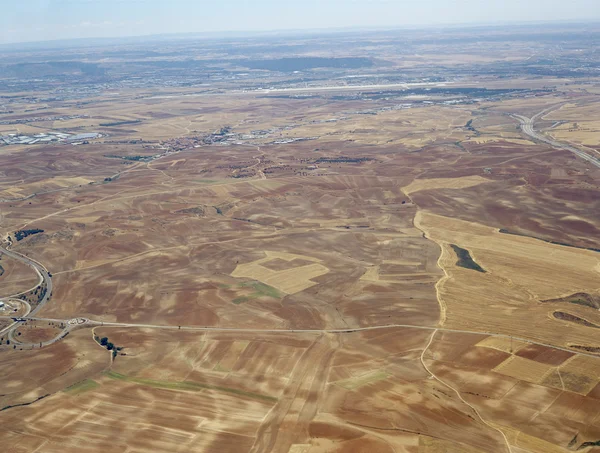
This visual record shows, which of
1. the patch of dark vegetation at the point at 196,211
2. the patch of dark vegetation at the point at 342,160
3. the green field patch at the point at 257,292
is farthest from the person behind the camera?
the patch of dark vegetation at the point at 342,160

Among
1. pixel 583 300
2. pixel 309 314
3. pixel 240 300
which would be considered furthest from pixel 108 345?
pixel 583 300

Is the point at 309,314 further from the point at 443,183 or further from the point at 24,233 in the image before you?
the point at 443,183

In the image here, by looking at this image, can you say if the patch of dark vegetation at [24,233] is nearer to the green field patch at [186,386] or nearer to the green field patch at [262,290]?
the green field patch at [262,290]

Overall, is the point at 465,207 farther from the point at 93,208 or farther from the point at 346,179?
the point at 93,208

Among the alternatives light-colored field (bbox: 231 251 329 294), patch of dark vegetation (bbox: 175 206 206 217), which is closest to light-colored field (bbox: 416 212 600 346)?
light-colored field (bbox: 231 251 329 294)

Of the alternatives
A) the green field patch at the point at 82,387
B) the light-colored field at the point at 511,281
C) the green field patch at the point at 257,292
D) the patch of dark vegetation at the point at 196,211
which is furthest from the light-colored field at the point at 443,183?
the green field patch at the point at 82,387

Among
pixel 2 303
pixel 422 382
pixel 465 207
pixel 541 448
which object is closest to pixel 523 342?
pixel 422 382
